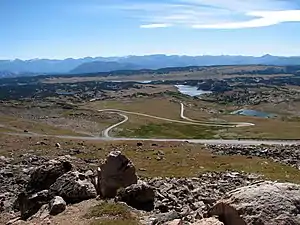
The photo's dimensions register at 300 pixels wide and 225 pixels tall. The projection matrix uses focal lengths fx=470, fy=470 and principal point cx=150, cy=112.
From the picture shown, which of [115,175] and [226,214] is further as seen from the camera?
[115,175]

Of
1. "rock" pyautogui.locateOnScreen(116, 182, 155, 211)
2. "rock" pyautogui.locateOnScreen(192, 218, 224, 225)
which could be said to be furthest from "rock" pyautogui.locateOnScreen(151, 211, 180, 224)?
"rock" pyautogui.locateOnScreen(192, 218, 224, 225)

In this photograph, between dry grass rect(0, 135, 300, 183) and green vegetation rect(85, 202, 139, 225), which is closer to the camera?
green vegetation rect(85, 202, 139, 225)

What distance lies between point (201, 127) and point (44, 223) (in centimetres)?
13048

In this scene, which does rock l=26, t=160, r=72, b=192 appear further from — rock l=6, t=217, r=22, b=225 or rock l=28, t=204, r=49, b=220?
rock l=28, t=204, r=49, b=220

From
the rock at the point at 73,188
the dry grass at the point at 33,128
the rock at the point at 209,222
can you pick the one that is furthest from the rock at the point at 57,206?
the dry grass at the point at 33,128

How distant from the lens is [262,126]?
511 feet

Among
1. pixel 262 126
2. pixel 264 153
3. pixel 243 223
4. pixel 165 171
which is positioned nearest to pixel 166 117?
pixel 262 126

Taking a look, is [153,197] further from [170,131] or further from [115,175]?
[170,131]

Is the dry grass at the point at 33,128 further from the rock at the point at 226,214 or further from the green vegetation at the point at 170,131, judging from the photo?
the rock at the point at 226,214

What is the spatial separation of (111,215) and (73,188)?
5.80m

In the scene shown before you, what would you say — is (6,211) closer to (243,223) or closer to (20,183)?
(20,183)

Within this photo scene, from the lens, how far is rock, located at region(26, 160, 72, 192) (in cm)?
4066

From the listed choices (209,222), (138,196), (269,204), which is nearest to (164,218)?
Answer: (138,196)

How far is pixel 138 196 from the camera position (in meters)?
34.3
